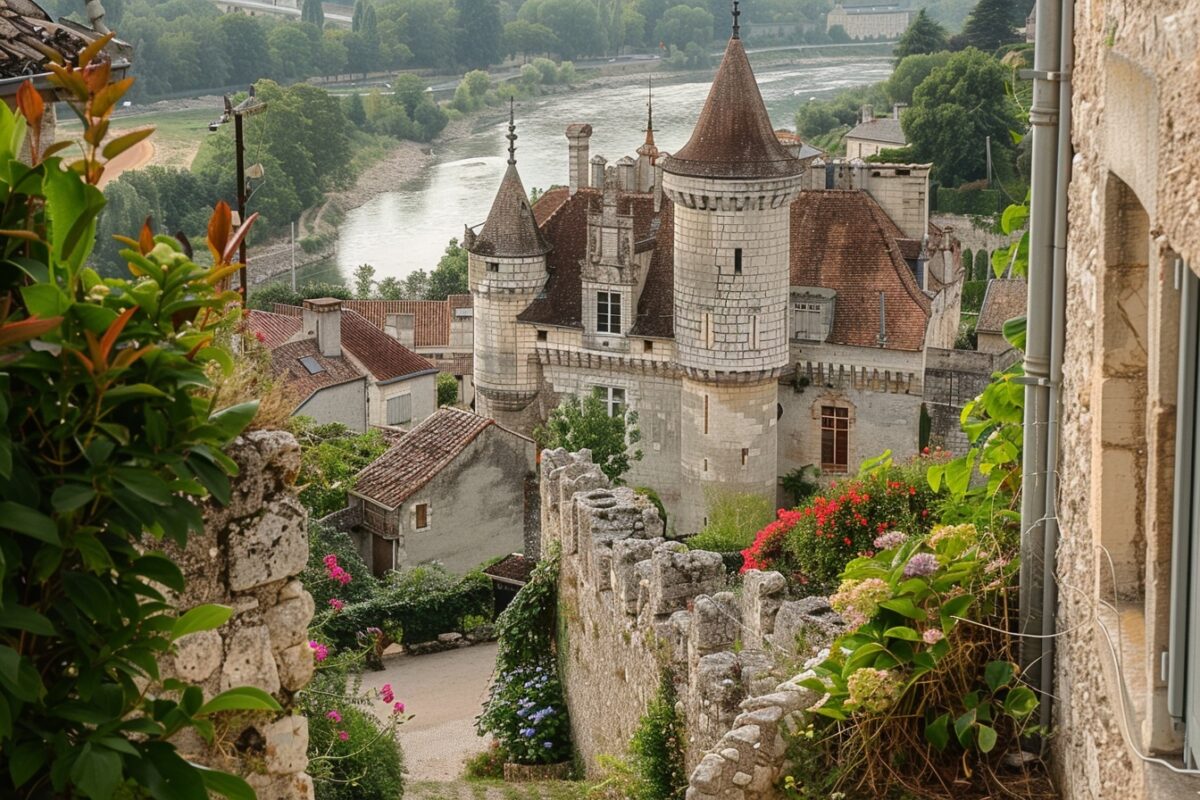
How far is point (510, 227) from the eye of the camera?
40.9m

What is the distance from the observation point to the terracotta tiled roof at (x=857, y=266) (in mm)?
39812

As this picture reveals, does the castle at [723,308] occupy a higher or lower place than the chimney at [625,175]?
lower

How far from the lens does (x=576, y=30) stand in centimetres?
14900

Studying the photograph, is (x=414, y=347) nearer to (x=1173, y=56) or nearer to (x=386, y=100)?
(x=1173, y=56)

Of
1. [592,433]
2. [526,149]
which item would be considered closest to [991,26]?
[526,149]

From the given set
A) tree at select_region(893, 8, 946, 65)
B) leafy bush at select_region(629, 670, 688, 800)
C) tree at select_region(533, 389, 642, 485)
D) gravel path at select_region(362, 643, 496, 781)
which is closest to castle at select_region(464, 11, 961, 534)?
tree at select_region(533, 389, 642, 485)

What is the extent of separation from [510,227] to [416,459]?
38.0 ft

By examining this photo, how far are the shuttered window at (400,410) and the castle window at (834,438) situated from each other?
364 inches

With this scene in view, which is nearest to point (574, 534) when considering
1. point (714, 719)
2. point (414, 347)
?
point (714, 719)

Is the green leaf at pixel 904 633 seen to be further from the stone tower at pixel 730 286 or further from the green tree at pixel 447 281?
the green tree at pixel 447 281

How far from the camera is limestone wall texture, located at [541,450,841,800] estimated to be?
6.45 metres

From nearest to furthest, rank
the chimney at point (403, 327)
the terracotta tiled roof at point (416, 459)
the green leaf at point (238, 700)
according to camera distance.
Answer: the green leaf at point (238, 700)
the terracotta tiled roof at point (416, 459)
the chimney at point (403, 327)

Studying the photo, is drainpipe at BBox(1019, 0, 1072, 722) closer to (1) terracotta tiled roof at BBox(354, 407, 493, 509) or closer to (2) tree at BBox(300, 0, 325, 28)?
(1) terracotta tiled roof at BBox(354, 407, 493, 509)

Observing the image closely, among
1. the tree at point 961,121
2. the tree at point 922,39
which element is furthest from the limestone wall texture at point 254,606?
the tree at point 922,39
